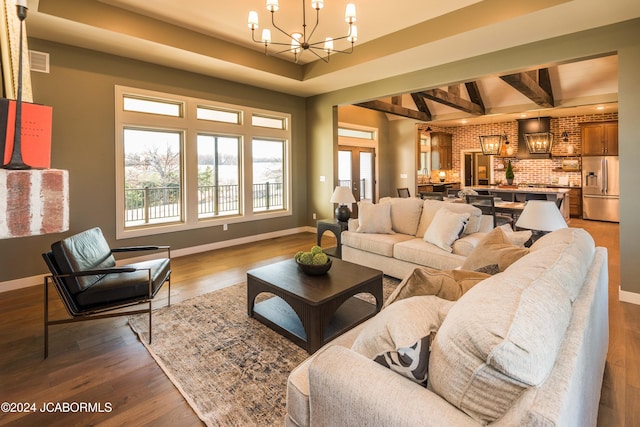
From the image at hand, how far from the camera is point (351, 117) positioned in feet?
27.3

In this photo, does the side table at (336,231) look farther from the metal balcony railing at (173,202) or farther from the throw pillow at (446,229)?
the metal balcony railing at (173,202)

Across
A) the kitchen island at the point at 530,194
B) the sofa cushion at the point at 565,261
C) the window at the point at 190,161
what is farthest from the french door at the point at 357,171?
the sofa cushion at the point at 565,261

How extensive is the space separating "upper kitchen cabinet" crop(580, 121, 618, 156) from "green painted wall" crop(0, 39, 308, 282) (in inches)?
370

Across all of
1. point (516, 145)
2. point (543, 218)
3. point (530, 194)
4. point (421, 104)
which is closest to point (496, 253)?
point (543, 218)

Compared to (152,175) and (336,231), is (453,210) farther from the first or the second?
(152,175)

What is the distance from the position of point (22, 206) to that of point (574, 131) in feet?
37.6

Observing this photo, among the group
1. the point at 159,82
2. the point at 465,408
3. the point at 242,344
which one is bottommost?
the point at 242,344

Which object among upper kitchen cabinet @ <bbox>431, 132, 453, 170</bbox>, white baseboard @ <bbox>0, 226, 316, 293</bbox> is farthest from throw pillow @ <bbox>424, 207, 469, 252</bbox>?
upper kitchen cabinet @ <bbox>431, 132, 453, 170</bbox>

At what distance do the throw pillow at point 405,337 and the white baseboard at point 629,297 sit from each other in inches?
140

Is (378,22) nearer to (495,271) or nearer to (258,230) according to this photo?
(495,271)

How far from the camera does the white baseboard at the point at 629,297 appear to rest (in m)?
3.42

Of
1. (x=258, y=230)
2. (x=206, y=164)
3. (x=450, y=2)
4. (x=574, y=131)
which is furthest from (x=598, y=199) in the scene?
(x=206, y=164)

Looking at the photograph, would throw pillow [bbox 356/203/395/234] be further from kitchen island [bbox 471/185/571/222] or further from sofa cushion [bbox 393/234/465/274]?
kitchen island [bbox 471/185/571/222]

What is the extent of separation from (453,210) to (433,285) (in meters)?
2.57
